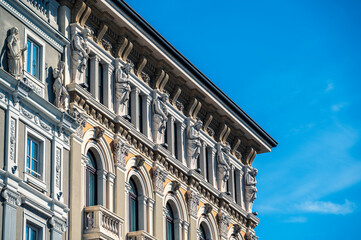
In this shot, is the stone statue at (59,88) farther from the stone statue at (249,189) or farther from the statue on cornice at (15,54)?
the stone statue at (249,189)

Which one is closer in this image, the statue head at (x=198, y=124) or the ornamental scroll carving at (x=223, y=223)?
the statue head at (x=198, y=124)

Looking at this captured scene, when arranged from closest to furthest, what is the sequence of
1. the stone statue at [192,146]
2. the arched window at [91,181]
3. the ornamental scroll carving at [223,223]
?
1. the arched window at [91,181]
2. the stone statue at [192,146]
3. the ornamental scroll carving at [223,223]

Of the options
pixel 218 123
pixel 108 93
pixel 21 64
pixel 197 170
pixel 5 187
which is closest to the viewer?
pixel 5 187

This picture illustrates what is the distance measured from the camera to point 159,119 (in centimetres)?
5281

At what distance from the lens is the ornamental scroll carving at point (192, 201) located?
54812mm

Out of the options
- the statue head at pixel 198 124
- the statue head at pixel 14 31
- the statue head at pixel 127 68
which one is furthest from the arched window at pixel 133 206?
the statue head at pixel 14 31

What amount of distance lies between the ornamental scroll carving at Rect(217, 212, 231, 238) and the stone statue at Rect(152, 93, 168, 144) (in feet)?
22.9

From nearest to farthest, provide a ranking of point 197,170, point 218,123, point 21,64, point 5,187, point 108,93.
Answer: point 5,187, point 21,64, point 108,93, point 197,170, point 218,123

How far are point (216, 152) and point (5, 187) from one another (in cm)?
2137

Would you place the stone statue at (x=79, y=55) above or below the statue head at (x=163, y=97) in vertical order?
below

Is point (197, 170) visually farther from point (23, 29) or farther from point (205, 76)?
point (23, 29)

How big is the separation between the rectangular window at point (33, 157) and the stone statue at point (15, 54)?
2655mm

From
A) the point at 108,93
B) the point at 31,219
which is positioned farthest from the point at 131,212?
the point at 31,219

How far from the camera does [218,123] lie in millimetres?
59781
